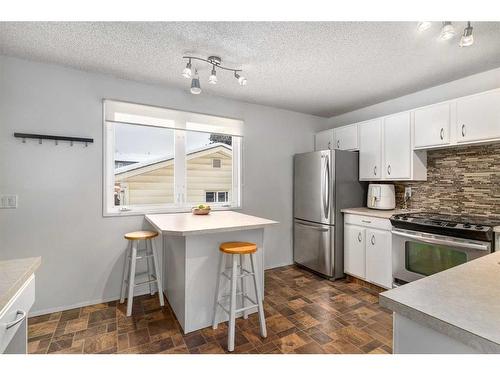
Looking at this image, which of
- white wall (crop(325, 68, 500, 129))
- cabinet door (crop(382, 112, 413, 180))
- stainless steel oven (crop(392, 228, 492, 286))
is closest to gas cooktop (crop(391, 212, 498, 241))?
stainless steel oven (crop(392, 228, 492, 286))

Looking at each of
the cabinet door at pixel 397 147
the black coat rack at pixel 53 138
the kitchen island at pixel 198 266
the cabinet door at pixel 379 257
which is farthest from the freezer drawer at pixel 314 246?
the black coat rack at pixel 53 138

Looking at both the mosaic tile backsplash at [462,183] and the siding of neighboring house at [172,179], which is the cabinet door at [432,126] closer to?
the mosaic tile backsplash at [462,183]

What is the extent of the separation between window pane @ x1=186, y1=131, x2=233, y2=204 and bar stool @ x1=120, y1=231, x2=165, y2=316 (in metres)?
0.78

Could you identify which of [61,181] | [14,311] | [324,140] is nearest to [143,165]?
[61,181]

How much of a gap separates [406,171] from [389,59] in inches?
52.0

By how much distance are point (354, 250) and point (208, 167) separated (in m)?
2.17

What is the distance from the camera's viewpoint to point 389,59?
225cm

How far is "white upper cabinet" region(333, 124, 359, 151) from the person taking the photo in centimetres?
347

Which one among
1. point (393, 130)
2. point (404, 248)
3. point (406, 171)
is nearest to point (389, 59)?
point (393, 130)

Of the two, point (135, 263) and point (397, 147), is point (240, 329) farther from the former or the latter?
point (397, 147)

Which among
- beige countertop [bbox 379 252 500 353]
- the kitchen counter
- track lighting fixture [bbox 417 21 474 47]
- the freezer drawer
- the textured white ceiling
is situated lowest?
the freezer drawer

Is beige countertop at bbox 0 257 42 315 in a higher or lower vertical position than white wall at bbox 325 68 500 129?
lower

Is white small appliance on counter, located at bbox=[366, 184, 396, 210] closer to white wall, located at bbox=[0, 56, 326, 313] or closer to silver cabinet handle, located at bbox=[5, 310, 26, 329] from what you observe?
white wall, located at bbox=[0, 56, 326, 313]

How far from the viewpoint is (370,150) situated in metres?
3.29
